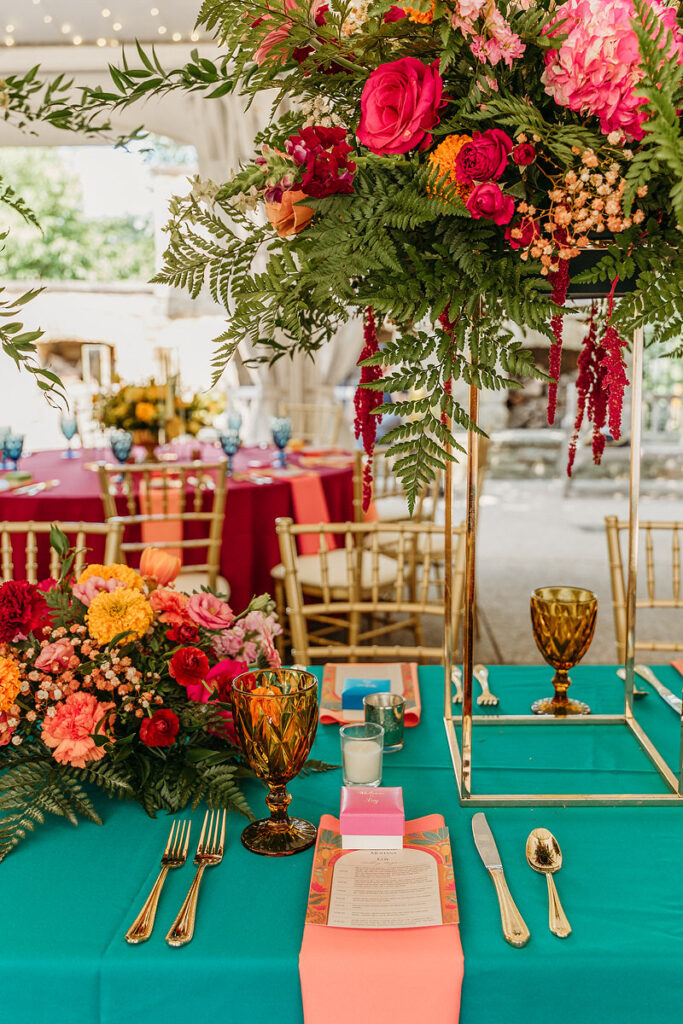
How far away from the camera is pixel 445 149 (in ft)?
2.62

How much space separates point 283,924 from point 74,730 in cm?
31

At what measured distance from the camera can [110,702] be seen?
3.17 feet

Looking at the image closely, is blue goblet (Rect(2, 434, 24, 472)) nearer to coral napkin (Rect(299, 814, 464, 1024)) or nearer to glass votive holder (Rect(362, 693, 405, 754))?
glass votive holder (Rect(362, 693, 405, 754))

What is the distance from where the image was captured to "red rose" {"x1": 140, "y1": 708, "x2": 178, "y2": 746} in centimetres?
94

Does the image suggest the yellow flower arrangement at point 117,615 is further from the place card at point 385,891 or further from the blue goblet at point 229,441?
the blue goblet at point 229,441

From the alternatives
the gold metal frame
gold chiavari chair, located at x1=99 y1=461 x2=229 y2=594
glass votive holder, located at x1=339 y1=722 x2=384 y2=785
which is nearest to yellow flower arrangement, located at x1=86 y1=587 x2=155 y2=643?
glass votive holder, located at x1=339 y1=722 x2=384 y2=785

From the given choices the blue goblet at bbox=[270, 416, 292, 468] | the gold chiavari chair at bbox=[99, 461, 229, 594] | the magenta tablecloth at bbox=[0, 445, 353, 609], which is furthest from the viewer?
the blue goblet at bbox=[270, 416, 292, 468]

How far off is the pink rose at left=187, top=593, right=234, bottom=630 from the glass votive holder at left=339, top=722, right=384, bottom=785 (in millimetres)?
196

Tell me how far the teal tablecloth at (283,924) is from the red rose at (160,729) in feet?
0.28

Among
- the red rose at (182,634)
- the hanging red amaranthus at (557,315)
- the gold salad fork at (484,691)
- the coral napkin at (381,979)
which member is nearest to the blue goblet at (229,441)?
the gold salad fork at (484,691)

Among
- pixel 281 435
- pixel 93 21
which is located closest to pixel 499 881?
pixel 281 435

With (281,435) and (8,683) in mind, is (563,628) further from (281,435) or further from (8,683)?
(281,435)

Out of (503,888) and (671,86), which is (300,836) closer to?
(503,888)

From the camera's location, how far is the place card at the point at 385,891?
75 cm
